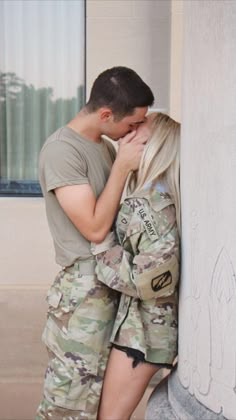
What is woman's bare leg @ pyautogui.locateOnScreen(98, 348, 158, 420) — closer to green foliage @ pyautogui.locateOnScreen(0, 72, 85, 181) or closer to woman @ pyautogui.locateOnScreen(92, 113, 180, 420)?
woman @ pyautogui.locateOnScreen(92, 113, 180, 420)

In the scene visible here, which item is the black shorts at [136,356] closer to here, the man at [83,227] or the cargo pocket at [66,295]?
the man at [83,227]

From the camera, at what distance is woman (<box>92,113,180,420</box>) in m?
2.76

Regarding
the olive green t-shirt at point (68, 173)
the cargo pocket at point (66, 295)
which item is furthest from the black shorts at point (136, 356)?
the olive green t-shirt at point (68, 173)

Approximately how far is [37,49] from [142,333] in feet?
10.8

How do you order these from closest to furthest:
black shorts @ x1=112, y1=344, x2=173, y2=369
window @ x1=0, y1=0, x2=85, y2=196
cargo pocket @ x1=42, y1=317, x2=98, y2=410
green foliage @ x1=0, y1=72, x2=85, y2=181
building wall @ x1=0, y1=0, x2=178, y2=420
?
1. black shorts @ x1=112, y1=344, x2=173, y2=369
2. cargo pocket @ x1=42, y1=317, x2=98, y2=410
3. building wall @ x1=0, y1=0, x2=178, y2=420
4. window @ x1=0, y1=0, x2=85, y2=196
5. green foliage @ x1=0, y1=72, x2=85, y2=181

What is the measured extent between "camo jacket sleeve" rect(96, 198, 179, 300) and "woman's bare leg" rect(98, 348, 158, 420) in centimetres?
29

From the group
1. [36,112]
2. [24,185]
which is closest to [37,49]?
[36,112]

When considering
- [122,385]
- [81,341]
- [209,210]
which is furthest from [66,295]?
[209,210]

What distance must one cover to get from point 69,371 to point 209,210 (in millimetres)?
985

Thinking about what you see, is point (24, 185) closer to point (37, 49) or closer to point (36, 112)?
point (36, 112)

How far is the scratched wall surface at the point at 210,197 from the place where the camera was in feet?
7.70

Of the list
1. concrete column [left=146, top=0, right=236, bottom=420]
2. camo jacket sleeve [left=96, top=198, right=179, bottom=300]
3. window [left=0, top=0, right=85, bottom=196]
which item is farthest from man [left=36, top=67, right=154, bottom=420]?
window [left=0, top=0, right=85, bottom=196]

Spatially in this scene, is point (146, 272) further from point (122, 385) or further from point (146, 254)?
point (122, 385)

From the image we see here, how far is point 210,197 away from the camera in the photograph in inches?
95.9
